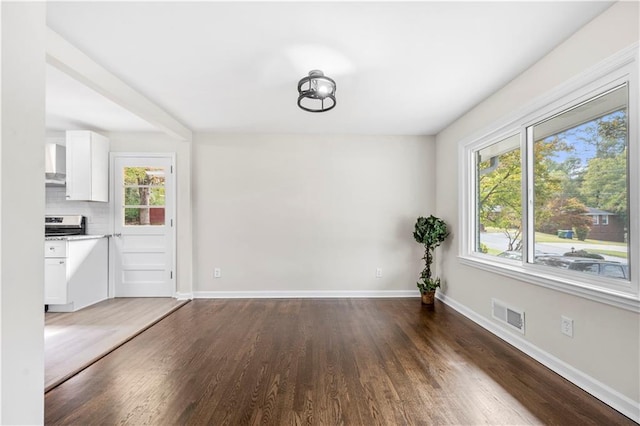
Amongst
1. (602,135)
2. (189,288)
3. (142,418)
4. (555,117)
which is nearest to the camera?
(142,418)

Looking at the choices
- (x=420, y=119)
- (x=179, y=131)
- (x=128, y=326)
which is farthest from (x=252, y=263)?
(x=420, y=119)

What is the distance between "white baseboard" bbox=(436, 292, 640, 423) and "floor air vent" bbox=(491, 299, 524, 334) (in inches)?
3.4

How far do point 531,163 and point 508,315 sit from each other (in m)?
1.45

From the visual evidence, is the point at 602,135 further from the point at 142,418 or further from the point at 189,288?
the point at 189,288

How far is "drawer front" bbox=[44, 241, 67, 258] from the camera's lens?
3666mm

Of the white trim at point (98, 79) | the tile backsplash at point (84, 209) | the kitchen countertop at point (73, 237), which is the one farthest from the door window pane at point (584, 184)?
the tile backsplash at point (84, 209)

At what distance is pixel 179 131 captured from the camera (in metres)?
→ 4.02

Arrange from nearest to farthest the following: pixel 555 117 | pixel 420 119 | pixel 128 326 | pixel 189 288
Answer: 1. pixel 555 117
2. pixel 128 326
3. pixel 420 119
4. pixel 189 288

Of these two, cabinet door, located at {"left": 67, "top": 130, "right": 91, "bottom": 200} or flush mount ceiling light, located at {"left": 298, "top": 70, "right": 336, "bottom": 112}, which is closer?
flush mount ceiling light, located at {"left": 298, "top": 70, "right": 336, "bottom": 112}

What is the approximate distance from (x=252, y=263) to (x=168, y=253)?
4.24ft

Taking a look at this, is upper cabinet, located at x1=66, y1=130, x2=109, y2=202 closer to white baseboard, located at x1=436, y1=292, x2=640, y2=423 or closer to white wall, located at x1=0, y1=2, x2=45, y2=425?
white wall, located at x1=0, y1=2, x2=45, y2=425

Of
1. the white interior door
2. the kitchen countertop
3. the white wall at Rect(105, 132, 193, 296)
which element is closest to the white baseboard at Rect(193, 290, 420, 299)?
the white wall at Rect(105, 132, 193, 296)

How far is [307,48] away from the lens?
7.42ft

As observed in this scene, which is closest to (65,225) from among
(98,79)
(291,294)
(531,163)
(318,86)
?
(98,79)
